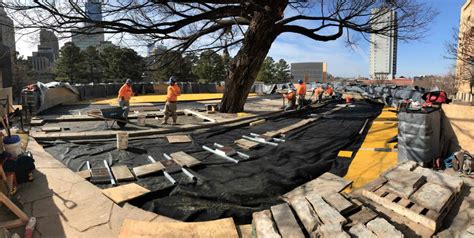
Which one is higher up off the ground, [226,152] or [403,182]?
[403,182]

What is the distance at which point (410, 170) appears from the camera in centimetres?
509

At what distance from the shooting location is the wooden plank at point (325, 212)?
3.42 m

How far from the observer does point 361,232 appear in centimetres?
321

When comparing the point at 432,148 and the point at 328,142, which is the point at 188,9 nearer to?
the point at 328,142

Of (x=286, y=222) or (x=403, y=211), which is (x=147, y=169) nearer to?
(x=286, y=222)

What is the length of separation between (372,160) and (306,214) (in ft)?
12.8

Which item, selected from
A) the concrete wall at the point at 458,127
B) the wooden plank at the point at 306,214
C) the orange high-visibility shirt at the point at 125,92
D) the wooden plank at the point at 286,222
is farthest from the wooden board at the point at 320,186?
the orange high-visibility shirt at the point at 125,92

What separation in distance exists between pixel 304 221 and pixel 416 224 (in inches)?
56.4

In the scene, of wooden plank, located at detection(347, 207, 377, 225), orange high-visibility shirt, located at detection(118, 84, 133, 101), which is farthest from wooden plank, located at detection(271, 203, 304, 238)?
orange high-visibility shirt, located at detection(118, 84, 133, 101)

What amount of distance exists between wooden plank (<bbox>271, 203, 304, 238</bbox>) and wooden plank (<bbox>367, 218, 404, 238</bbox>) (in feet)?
2.59

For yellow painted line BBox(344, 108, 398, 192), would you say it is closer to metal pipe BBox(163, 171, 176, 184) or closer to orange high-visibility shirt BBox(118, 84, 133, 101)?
metal pipe BBox(163, 171, 176, 184)

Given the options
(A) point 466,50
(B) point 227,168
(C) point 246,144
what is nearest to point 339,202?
(B) point 227,168

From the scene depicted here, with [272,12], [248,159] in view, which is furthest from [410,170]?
[272,12]

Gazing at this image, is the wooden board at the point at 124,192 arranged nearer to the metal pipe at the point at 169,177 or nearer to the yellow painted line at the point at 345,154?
the metal pipe at the point at 169,177
